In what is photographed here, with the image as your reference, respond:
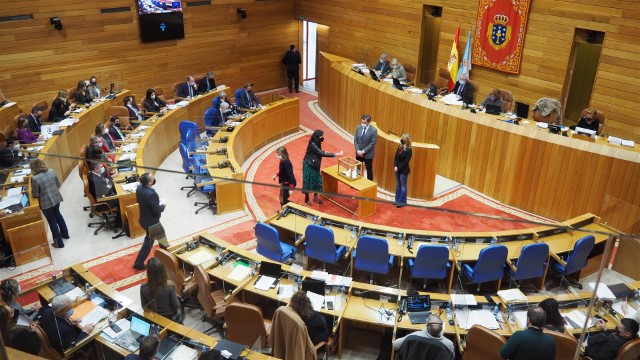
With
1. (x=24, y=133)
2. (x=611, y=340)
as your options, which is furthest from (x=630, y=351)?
(x=24, y=133)

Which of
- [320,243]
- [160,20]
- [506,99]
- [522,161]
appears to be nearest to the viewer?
[320,243]

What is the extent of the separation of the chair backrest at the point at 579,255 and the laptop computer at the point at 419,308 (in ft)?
7.52

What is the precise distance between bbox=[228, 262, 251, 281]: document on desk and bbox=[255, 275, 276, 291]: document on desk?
0.74ft

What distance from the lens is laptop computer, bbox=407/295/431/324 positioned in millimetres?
5941

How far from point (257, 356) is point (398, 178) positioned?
5.16m

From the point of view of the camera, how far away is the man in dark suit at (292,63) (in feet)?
57.4

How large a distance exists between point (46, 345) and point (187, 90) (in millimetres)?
9812

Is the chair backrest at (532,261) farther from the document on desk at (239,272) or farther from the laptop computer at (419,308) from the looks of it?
the document on desk at (239,272)

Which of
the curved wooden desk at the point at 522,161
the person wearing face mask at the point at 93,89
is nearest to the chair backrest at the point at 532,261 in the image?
the curved wooden desk at the point at 522,161

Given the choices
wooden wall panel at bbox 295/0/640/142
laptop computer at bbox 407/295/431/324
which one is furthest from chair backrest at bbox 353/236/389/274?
wooden wall panel at bbox 295/0/640/142

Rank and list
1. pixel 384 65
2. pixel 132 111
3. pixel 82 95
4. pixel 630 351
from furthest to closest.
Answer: pixel 384 65, pixel 82 95, pixel 132 111, pixel 630 351

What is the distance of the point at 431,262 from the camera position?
7066 mm

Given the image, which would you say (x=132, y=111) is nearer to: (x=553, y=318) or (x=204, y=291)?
(x=204, y=291)

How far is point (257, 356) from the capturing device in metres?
5.21
